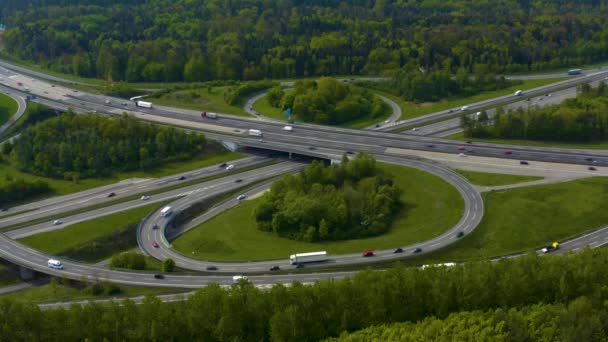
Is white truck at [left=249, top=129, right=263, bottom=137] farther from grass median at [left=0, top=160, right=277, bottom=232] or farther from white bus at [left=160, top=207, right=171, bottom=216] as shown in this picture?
white bus at [left=160, top=207, right=171, bottom=216]

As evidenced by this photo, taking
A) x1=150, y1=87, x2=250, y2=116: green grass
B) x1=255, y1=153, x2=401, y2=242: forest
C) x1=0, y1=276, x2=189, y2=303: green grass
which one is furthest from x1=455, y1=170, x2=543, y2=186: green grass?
x1=150, y1=87, x2=250, y2=116: green grass

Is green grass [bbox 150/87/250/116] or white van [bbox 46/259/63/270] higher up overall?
green grass [bbox 150/87/250/116]

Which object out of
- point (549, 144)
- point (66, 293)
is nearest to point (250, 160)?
point (66, 293)

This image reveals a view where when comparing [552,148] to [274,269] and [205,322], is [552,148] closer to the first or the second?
[274,269]

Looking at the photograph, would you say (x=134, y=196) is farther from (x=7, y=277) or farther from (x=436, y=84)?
(x=436, y=84)

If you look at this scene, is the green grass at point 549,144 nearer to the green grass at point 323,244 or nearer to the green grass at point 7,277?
the green grass at point 323,244

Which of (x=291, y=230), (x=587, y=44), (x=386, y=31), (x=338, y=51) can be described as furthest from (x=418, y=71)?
(x=291, y=230)
